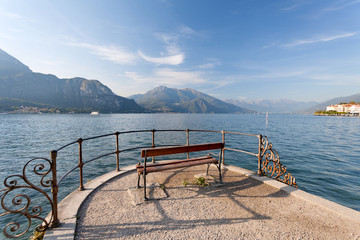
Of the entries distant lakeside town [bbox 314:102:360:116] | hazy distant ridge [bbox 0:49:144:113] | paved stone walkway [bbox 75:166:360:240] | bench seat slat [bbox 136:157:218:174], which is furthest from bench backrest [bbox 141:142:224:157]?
hazy distant ridge [bbox 0:49:144:113]

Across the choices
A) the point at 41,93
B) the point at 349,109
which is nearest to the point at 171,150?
the point at 349,109

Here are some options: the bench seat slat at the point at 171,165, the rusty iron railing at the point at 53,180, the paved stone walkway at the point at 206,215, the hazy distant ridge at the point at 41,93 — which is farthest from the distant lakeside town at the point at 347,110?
the hazy distant ridge at the point at 41,93

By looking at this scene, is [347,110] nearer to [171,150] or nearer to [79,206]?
[171,150]

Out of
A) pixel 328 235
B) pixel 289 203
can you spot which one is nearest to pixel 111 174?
pixel 289 203

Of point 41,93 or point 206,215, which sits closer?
point 206,215

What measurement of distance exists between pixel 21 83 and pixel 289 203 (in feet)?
813

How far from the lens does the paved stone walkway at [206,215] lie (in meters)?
2.85

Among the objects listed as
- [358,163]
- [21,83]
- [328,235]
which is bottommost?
[358,163]

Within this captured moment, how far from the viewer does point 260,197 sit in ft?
13.4

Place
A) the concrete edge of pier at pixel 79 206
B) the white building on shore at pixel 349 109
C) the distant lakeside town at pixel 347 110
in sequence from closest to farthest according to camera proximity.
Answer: the concrete edge of pier at pixel 79 206 < the white building on shore at pixel 349 109 < the distant lakeside town at pixel 347 110

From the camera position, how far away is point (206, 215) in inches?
132

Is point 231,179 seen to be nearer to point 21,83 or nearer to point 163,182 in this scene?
point 163,182

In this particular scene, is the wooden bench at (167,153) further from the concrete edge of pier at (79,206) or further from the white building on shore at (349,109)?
the white building on shore at (349,109)

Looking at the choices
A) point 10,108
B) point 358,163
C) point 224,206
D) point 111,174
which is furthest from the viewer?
point 10,108
